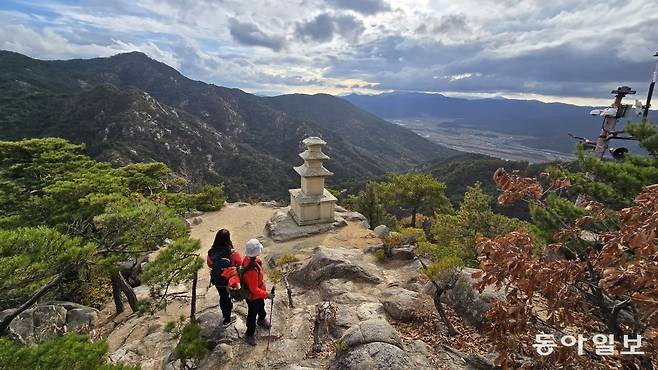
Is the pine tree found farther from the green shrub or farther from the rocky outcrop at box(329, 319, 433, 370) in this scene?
the green shrub

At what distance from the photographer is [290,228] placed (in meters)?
15.3

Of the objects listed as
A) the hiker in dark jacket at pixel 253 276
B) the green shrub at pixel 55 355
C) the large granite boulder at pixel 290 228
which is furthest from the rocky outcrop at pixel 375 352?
the large granite boulder at pixel 290 228

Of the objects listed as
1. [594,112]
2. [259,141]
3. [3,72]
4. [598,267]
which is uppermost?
[3,72]

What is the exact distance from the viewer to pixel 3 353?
122 inches

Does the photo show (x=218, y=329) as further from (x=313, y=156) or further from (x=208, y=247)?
(x=313, y=156)

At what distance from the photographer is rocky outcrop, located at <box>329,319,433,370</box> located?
15.9 feet

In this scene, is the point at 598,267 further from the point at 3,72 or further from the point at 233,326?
the point at 3,72

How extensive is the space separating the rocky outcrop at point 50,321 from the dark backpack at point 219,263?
420cm

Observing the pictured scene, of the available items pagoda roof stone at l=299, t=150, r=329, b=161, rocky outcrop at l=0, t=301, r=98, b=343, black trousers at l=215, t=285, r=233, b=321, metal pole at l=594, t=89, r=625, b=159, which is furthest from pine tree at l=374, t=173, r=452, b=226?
rocky outcrop at l=0, t=301, r=98, b=343

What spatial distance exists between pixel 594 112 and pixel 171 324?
43.9 feet

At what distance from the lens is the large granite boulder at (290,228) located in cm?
1479

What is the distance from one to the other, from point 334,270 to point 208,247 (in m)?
7.87

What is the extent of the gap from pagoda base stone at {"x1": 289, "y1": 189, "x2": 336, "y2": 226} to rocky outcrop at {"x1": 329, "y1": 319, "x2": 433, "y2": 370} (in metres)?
9.85

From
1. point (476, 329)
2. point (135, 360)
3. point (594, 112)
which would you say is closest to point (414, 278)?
point (476, 329)
